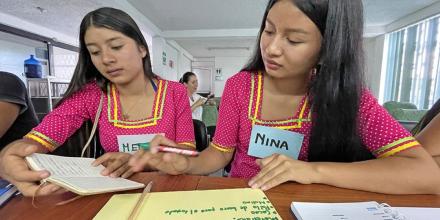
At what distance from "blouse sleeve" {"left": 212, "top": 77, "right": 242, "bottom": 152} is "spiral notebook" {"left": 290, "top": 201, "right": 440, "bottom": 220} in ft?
1.56

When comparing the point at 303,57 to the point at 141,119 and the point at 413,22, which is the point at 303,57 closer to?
the point at 141,119

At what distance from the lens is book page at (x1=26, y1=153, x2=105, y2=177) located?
571 millimetres

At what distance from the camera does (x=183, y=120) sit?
115 cm

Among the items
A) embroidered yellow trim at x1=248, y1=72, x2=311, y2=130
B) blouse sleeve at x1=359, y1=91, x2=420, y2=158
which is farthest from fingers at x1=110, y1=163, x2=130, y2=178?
blouse sleeve at x1=359, y1=91, x2=420, y2=158

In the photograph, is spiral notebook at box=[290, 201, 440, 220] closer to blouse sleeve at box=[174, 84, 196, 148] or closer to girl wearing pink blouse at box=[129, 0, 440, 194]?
girl wearing pink blouse at box=[129, 0, 440, 194]

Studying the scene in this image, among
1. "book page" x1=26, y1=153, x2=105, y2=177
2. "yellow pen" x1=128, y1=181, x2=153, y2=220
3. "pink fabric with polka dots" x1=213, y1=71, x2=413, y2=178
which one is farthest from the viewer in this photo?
"pink fabric with polka dots" x1=213, y1=71, x2=413, y2=178

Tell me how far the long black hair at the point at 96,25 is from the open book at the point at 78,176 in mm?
463

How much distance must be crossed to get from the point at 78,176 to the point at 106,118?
1.76 ft

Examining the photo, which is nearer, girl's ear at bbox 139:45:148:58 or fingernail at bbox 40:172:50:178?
fingernail at bbox 40:172:50:178

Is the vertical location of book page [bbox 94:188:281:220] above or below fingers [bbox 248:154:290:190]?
below

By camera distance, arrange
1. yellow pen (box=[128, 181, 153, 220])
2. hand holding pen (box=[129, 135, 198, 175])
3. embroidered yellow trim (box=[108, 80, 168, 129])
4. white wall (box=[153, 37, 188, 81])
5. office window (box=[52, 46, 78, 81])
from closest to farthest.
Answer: yellow pen (box=[128, 181, 153, 220]) < hand holding pen (box=[129, 135, 198, 175]) < embroidered yellow trim (box=[108, 80, 168, 129]) < office window (box=[52, 46, 78, 81]) < white wall (box=[153, 37, 188, 81])

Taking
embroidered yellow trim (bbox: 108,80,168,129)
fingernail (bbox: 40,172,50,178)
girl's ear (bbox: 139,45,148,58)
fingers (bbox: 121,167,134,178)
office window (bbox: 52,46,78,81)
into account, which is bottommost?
fingers (bbox: 121,167,134,178)

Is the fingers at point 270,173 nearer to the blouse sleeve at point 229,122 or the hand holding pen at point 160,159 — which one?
the hand holding pen at point 160,159

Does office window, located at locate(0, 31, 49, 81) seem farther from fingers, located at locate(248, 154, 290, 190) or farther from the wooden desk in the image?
fingers, located at locate(248, 154, 290, 190)
